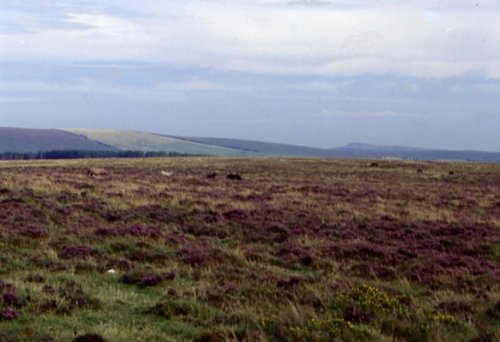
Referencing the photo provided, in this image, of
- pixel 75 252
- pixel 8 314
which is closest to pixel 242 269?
pixel 75 252

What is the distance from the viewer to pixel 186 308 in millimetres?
10008

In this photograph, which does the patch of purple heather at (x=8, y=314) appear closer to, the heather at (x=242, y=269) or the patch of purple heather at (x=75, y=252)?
the heather at (x=242, y=269)

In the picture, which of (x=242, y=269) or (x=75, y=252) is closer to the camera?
(x=242, y=269)

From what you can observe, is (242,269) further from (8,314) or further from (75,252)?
(8,314)

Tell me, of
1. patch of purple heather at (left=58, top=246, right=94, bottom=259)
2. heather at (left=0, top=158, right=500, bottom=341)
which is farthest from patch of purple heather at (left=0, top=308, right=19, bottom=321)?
patch of purple heather at (left=58, top=246, right=94, bottom=259)

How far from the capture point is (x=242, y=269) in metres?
13.6

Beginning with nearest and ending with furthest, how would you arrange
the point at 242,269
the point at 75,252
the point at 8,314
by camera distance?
1. the point at 8,314
2. the point at 242,269
3. the point at 75,252

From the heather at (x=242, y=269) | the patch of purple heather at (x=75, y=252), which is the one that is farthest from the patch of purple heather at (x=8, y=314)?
the patch of purple heather at (x=75, y=252)

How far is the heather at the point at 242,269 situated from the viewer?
9.01m

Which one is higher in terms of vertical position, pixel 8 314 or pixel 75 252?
pixel 8 314

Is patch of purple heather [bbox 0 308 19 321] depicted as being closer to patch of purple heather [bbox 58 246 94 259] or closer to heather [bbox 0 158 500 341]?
heather [bbox 0 158 500 341]

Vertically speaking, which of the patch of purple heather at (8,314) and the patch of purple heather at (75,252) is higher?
the patch of purple heather at (8,314)

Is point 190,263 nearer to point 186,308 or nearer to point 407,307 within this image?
point 186,308

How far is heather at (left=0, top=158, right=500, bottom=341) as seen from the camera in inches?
355
